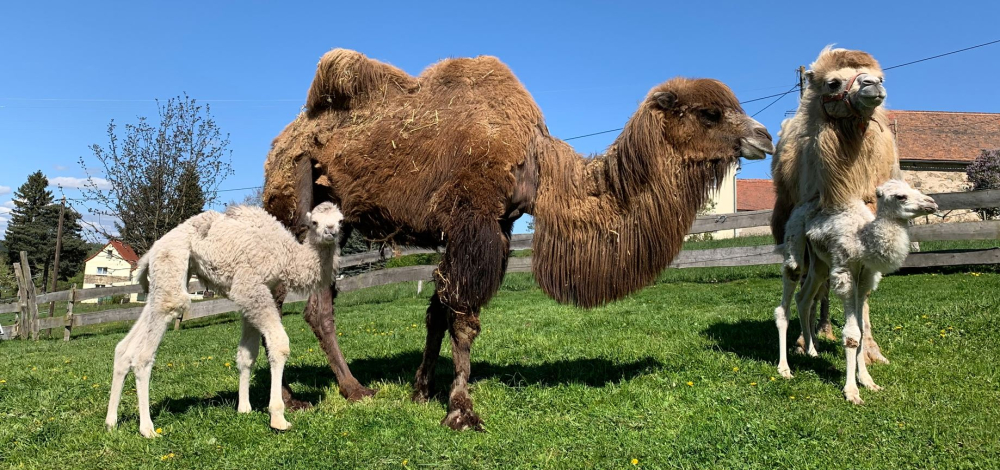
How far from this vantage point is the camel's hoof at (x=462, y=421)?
4.61m

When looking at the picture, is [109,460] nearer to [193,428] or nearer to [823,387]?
[193,428]

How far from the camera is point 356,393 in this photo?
18.5ft

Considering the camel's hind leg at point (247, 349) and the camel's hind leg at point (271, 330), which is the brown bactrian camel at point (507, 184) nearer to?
the camel's hind leg at point (247, 349)

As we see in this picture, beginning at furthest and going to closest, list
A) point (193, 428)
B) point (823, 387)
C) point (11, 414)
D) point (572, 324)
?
point (572, 324) → point (11, 414) → point (823, 387) → point (193, 428)

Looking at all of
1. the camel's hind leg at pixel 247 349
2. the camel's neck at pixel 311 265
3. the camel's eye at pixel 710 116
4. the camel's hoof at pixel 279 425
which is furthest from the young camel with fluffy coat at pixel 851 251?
the camel's hind leg at pixel 247 349

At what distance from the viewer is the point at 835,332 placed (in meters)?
7.54

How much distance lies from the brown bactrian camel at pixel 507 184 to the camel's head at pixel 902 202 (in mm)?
947

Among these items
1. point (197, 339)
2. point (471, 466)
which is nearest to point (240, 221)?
point (471, 466)

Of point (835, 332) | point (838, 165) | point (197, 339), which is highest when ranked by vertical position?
point (838, 165)

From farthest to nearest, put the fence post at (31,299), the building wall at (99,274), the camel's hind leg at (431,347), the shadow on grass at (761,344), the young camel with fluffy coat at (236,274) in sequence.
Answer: the building wall at (99,274) < the fence post at (31,299) < the shadow on grass at (761,344) < the camel's hind leg at (431,347) < the young camel with fluffy coat at (236,274)

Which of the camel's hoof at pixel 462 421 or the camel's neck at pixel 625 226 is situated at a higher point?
the camel's neck at pixel 625 226

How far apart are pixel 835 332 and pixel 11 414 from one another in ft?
28.1

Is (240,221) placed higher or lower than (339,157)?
lower

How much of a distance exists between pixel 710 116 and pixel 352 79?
321cm
